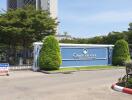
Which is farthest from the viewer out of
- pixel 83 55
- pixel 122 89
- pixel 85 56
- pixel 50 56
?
pixel 85 56

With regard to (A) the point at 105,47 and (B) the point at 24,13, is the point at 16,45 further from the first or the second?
(A) the point at 105,47

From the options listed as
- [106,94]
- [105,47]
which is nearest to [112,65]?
[105,47]

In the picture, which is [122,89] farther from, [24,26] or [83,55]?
[24,26]

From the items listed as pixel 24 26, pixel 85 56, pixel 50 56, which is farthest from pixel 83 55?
pixel 24 26

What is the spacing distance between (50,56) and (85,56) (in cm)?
525

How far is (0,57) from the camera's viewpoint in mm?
40750

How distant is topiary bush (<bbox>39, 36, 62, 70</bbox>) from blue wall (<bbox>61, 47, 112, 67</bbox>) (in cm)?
213

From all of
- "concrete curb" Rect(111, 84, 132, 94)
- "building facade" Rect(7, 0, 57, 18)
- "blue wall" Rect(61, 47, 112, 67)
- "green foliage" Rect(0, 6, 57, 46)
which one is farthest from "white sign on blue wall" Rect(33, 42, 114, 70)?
"building facade" Rect(7, 0, 57, 18)

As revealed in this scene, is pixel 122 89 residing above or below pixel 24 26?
below

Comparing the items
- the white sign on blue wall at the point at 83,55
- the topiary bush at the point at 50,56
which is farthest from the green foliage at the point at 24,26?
the topiary bush at the point at 50,56

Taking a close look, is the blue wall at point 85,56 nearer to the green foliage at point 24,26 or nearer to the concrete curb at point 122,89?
the green foliage at point 24,26

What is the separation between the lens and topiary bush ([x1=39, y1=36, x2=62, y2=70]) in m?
29.5

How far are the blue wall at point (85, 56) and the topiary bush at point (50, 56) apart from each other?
2130 millimetres

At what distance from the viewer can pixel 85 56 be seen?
33875 millimetres
